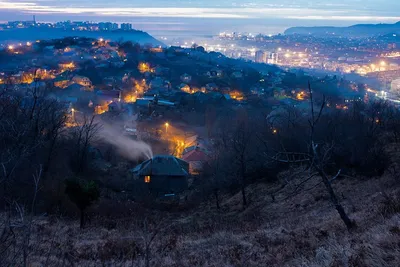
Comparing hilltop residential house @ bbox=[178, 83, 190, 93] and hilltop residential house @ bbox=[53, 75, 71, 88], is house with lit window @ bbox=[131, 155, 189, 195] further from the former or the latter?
hilltop residential house @ bbox=[178, 83, 190, 93]

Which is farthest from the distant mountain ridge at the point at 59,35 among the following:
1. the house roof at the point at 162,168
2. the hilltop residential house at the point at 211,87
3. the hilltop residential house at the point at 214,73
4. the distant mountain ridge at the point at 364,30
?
the house roof at the point at 162,168

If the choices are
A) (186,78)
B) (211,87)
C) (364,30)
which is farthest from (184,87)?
(364,30)

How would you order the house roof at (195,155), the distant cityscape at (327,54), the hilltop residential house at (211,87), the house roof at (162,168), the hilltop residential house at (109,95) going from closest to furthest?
the house roof at (162,168), the house roof at (195,155), the hilltop residential house at (109,95), the hilltop residential house at (211,87), the distant cityscape at (327,54)

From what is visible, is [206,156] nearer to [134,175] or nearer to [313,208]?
[134,175]

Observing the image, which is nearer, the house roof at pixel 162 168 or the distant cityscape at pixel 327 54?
the house roof at pixel 162 168

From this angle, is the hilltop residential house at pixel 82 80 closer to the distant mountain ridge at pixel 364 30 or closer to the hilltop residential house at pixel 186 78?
the hilltop residential house at pixel 186 78

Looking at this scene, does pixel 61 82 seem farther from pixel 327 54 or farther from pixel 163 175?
pixel 327 54

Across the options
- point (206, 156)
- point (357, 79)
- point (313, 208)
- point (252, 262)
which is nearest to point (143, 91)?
point (206, 156)
